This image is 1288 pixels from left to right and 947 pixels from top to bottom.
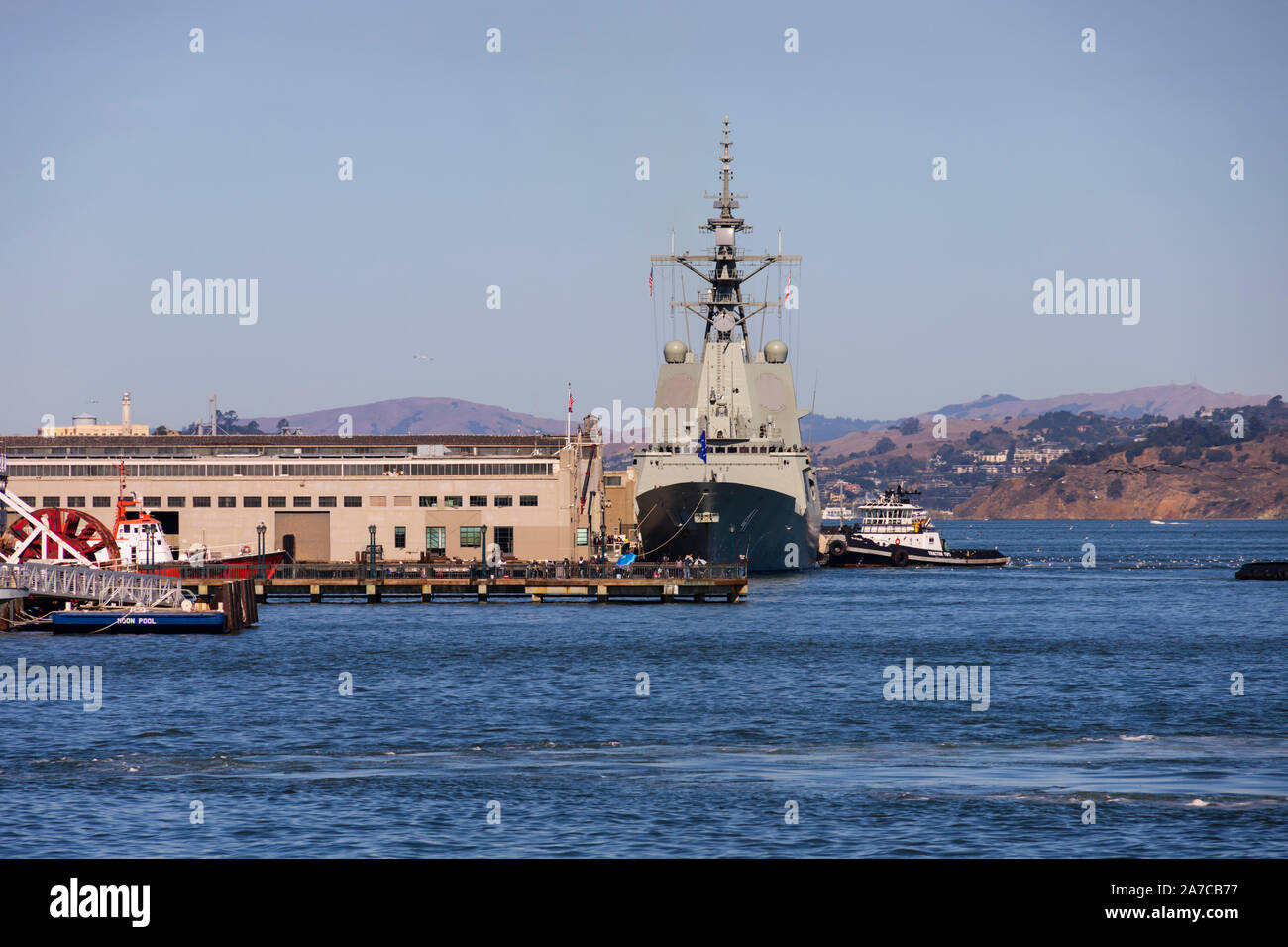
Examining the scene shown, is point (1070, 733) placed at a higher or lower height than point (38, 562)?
lower

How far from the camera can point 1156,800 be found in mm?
28328

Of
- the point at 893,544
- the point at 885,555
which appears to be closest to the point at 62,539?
the point at 885,555

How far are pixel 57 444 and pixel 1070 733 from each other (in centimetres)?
9951

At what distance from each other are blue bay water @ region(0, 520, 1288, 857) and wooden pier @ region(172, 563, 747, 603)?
47.8 feet

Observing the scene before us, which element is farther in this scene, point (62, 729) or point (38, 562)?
point (38, 562)

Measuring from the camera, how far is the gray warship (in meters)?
105

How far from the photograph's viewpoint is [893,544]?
153 metres

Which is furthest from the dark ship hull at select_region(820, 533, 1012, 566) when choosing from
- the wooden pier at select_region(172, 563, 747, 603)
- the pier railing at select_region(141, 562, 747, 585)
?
the wooden pier at select_region(172, 563, 747, 603)

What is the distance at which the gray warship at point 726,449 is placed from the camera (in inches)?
4119
